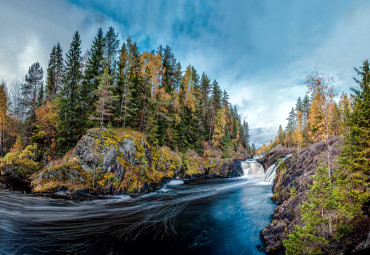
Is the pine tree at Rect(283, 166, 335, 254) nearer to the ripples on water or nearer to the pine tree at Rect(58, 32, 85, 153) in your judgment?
the ripples on water

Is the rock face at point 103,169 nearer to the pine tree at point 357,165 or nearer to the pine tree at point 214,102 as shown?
the pine tree at point 357,165

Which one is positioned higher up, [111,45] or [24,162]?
[111,45]

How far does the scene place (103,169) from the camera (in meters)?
16.2

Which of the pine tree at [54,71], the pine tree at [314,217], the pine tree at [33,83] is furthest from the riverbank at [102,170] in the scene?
the pine tree at [54,71]

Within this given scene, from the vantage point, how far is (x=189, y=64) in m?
42.9

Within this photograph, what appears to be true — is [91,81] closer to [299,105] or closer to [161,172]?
[161,172]

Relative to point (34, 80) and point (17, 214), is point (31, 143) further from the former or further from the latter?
point (17, 214)

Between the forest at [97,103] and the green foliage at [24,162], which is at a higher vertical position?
the forest at [97,103]

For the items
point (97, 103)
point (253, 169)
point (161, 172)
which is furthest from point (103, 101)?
point (253, 169)

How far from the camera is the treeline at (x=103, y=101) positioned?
2158 centimetres

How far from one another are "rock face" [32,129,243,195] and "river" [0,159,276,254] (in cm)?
156

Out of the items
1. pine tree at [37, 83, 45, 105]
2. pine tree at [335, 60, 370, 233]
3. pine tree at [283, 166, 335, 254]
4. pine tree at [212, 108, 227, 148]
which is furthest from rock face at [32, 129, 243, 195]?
pine tree at [212, 108, 227, 148]

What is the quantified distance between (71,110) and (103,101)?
20.9 ft

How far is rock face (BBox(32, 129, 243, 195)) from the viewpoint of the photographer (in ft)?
51.5
